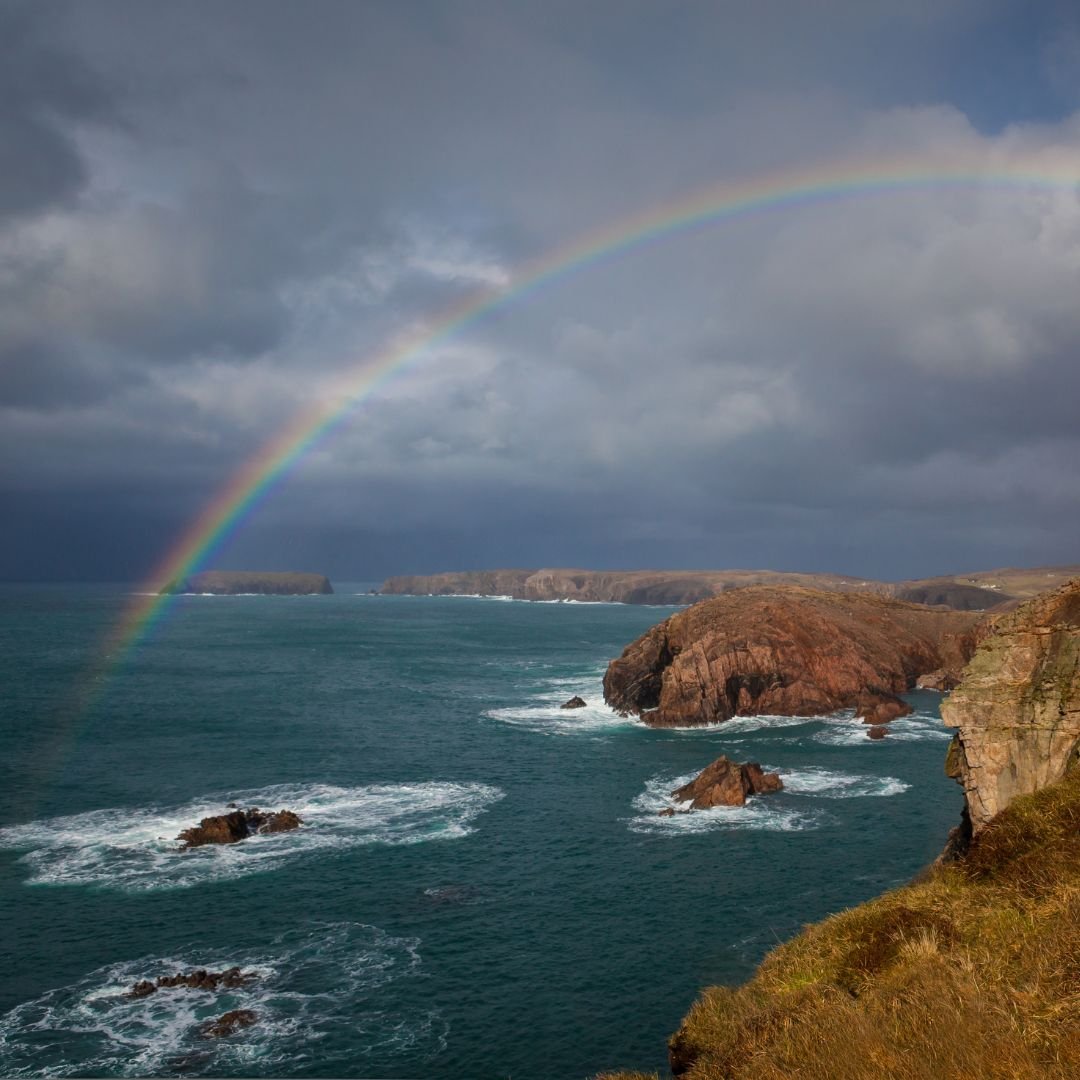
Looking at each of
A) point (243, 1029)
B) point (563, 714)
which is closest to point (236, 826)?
point (243, 1029)

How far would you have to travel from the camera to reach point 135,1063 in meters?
27.1

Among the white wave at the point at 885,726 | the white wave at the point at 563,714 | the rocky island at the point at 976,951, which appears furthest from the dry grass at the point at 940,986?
the white wave at the point at 563,714

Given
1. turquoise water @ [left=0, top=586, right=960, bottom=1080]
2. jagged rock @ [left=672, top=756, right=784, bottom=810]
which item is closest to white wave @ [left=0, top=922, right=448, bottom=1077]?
turquoise water @ [left=0, top=586, right=960, bottom=1080]

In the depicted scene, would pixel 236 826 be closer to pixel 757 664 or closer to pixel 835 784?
pixel 835 784

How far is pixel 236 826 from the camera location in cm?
5094

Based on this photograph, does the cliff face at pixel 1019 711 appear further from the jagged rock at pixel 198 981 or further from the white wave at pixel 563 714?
the white wave at pixel 563 714

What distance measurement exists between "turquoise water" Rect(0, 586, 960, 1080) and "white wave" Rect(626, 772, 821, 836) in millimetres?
269

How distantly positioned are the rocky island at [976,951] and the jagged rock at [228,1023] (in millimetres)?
17888

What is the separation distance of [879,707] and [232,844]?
2716 inches

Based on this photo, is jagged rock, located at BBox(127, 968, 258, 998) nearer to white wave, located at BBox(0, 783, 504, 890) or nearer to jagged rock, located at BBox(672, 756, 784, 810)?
white wave, located at BBox(0, 783, 504, 890)

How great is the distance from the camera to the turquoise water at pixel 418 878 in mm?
29172

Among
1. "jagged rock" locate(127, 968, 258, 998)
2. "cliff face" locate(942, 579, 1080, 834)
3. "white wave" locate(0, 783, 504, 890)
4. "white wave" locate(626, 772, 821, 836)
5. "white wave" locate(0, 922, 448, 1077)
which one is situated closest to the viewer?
"cliff face" locate(942, 579, 1080, 834)

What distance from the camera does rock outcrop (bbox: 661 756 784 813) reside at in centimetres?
5694

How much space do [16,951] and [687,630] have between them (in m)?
78.9
